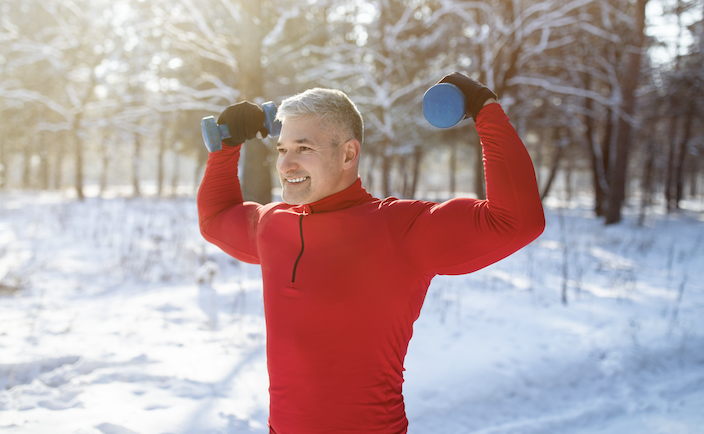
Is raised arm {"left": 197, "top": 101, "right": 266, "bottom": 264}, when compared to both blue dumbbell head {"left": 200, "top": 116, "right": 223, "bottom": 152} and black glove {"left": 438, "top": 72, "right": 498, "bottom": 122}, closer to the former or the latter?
blue dumbbell head {"left": 200, "top": 116, "right": 223, "bottom": 152}

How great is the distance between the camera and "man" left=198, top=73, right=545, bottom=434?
1160 mm

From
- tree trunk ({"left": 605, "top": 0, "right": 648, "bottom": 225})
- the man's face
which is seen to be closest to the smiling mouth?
the man's face

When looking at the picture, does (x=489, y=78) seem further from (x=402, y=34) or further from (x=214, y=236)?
(x=214, y=236)

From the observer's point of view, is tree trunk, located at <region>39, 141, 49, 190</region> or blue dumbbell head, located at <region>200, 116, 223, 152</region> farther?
tree trunk, located at <region>39, 141, 49, 190</region>

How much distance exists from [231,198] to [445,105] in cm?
105

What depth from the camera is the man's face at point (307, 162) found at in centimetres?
136

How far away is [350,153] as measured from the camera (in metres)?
1.43

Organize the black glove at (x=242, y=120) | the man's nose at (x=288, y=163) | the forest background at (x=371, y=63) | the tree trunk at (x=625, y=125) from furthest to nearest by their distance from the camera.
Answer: the tree trunk at (x=625, y=125) → the forest background at (x=371, y=63) → the black glove at (x=242, y=120) → the man's nose at (x=288, y=163)

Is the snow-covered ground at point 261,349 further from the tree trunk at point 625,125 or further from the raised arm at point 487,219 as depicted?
the tree trunk at point 625,125

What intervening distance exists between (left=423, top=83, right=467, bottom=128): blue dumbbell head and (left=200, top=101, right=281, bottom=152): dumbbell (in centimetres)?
69

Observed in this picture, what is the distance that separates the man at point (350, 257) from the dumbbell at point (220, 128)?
25cm

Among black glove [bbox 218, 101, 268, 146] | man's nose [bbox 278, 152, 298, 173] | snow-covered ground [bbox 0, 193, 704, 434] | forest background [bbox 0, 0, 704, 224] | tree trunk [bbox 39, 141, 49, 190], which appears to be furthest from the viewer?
tree trunk [bbox 39, 141, 49, 190]

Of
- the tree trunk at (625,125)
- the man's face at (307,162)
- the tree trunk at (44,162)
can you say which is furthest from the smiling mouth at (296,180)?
the tree trunk at (44,162)

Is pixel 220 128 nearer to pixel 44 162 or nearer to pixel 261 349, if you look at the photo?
pixel 261 349
